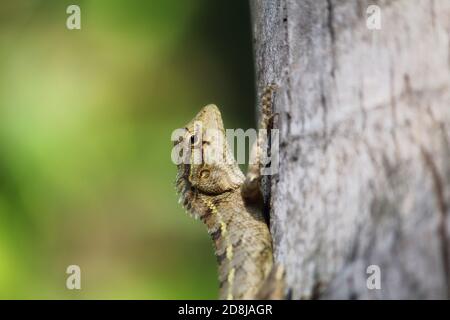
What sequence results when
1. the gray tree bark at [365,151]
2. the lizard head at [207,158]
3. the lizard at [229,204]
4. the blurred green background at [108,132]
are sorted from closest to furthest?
the gray tree bark at [365,151]
the lizard at [229,204]
the lizard head at [207,158]
the blurred green background at [108,132]

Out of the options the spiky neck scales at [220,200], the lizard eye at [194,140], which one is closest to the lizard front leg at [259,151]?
the spiky neck scales at [220,200]

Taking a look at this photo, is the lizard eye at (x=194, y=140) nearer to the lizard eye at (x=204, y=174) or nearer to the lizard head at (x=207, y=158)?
the lizard head at (x=207, y=158)

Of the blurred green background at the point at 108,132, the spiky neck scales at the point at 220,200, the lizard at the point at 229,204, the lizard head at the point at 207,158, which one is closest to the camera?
the lizard at the point at 229,204

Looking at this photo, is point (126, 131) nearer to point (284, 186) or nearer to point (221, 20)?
point (221, 20)

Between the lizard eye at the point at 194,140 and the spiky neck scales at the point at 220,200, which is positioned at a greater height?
the lizard eye at the point at 194,140

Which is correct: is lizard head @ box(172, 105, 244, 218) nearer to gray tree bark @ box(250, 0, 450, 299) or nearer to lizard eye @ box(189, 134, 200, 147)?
lizard eye @ box(189, 134, 200, 147)

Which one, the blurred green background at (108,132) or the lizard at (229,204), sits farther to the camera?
the blurred green background at (108,132)

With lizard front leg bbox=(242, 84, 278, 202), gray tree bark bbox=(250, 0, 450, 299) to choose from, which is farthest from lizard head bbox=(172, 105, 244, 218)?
gray tree bark bbox=(250, 0, 450, 299)
